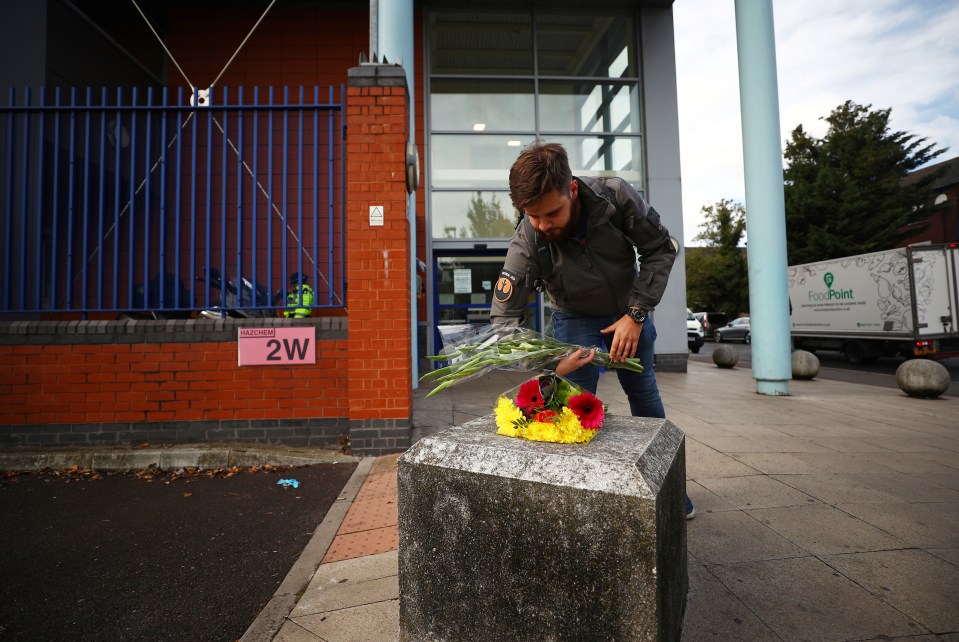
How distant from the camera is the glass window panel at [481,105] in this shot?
1041 centimetres

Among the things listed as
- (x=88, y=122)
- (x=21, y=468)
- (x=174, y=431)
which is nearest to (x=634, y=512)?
(x=174, y=431)

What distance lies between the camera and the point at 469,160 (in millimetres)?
10297

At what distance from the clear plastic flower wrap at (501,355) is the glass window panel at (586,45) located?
10380mm

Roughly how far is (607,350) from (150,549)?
A: 284 cm

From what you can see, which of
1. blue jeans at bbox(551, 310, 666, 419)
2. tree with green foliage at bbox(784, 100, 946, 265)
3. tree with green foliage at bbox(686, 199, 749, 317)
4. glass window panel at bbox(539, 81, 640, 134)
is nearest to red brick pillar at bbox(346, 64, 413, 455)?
blue jeans at bbox(551, 310, 666, 419)

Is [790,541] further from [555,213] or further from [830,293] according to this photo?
[830,293]

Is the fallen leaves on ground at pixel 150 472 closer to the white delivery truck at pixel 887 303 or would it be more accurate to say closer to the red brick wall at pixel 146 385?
the red brick wall at pixel 146 385

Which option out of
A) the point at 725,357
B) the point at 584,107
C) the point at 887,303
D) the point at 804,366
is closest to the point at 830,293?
the point at 887,303

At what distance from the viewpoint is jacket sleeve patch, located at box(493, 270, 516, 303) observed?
225 centimetres

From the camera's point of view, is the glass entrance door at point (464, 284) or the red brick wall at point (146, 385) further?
the glass entrance door at point (464, 284)

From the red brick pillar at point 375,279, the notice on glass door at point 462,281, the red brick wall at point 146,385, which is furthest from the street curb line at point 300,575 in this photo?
the notice on glass door at point 462,281

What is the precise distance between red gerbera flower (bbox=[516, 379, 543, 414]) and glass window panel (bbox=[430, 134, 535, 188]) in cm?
887

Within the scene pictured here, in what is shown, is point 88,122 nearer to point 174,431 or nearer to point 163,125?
point 163,125

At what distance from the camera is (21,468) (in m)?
4.27
